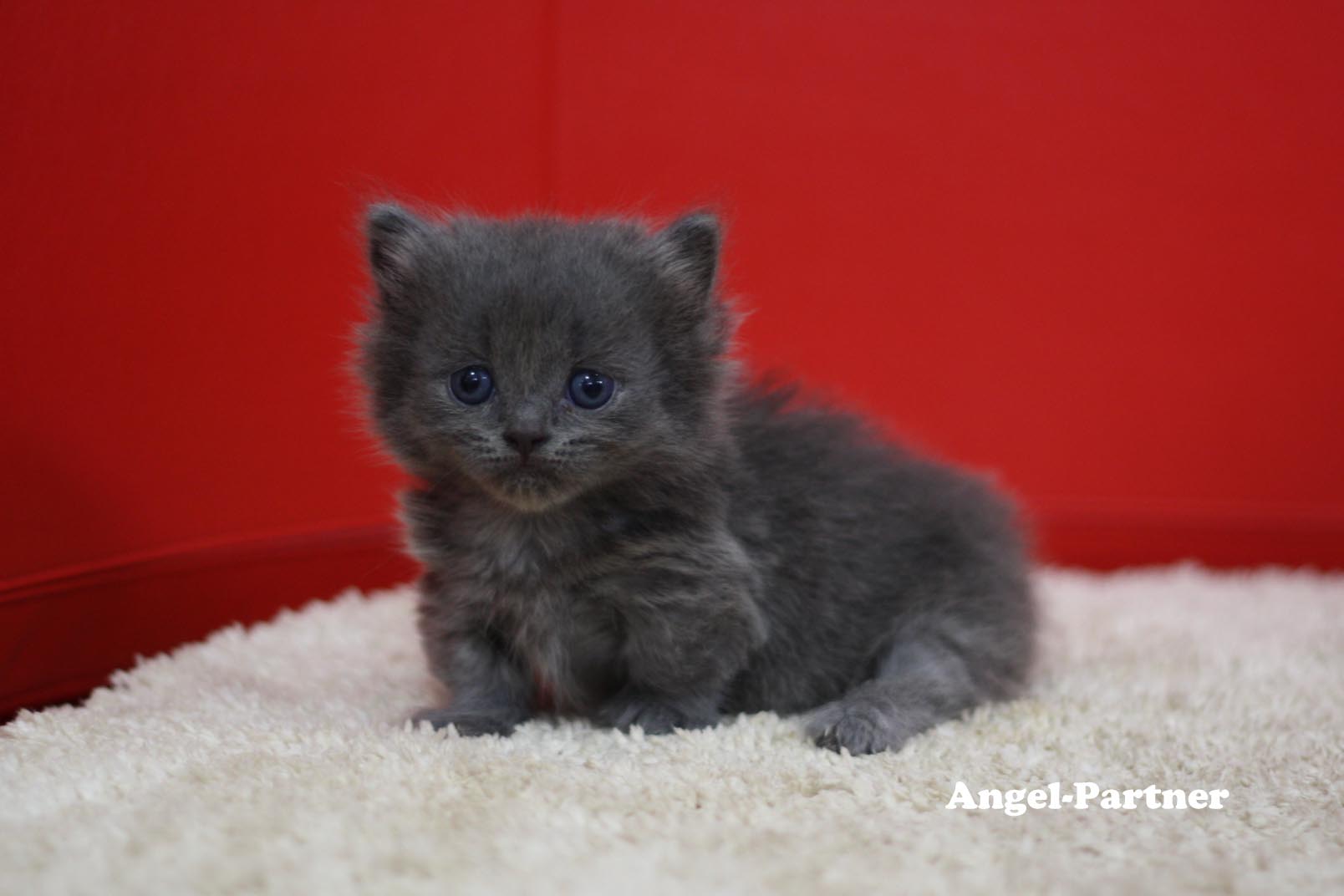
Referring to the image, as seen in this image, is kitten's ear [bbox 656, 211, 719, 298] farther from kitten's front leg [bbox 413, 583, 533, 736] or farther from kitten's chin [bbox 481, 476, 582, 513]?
kitten's front leg [bbox 413, 583, 533, 736]

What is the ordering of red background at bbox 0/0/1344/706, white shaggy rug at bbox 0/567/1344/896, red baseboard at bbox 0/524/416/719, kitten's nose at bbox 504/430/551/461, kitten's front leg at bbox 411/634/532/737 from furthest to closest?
red background at bbox 0/0/1344/706
red baseboard at bbox 0/524/416/719
kitten's front leg at bbox 411/634/532/737
kitten's nose at bbox 504/430/551/461
white shaggy rug at bbox 0/567/1344/896

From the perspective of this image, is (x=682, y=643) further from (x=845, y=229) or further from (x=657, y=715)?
(x=845, y=229)

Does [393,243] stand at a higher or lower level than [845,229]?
higher

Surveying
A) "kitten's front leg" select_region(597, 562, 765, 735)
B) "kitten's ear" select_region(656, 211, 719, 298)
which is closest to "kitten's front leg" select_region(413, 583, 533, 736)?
"kitten's front leg" select_region(597, 562, 765, 735)

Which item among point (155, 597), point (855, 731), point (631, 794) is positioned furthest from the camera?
point (155, 597)

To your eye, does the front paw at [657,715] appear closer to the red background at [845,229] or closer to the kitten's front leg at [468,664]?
the kitten's front leg at [468,664]

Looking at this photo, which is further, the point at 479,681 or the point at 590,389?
the point at 479,681

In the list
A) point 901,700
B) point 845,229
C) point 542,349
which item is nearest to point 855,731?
point 901,700

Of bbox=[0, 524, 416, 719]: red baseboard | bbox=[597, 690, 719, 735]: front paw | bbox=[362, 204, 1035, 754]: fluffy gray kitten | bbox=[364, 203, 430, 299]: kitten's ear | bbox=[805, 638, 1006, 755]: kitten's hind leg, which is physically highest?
bbox=[364, 203, 430, 299]: kitten's ear
